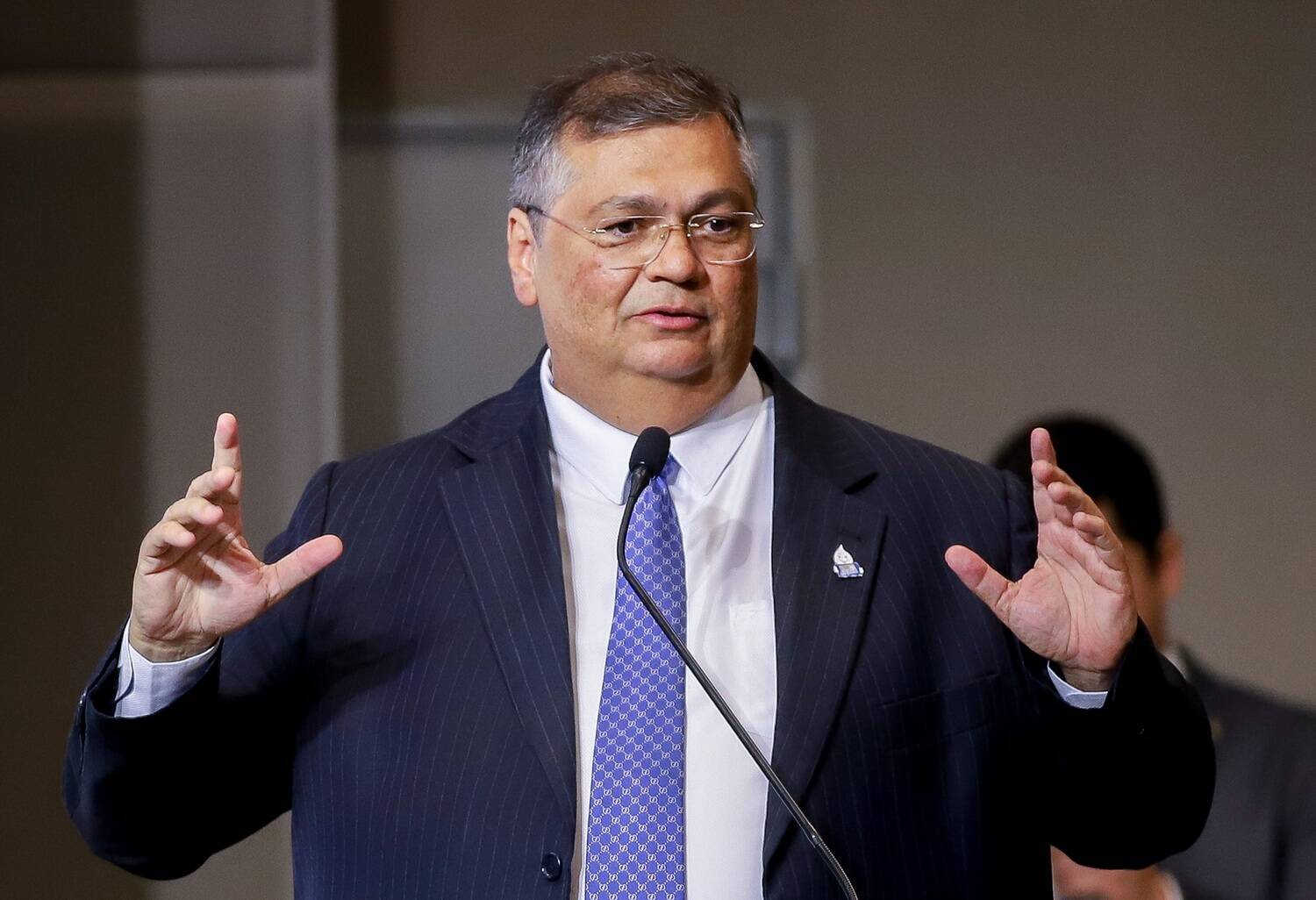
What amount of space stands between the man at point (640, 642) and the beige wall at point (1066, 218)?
2295mm

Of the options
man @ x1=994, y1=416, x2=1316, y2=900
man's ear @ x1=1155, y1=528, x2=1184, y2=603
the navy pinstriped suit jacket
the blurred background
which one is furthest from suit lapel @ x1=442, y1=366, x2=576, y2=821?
the blurred background

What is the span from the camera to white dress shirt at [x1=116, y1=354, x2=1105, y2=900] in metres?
1.63

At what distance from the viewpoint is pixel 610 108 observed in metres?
1.80

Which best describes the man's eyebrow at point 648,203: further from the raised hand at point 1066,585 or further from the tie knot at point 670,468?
the raised hand at point 1066,585

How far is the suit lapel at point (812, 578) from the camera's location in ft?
5.32

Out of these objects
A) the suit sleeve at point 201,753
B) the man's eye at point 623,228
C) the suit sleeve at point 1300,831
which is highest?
the man's eye at point 623,228

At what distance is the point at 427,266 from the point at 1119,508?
1799 mm

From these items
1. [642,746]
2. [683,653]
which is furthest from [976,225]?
[683,653]

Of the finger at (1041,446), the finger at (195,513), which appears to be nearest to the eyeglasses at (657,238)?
the finger at (1041,446)

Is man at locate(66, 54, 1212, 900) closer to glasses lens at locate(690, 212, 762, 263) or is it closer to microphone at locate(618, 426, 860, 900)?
glasses lens at locate(690, 212, 762, 263)

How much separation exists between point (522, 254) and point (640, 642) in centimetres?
49

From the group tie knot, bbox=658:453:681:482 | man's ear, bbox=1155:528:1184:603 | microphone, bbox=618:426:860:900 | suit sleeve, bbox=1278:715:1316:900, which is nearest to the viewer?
microphone, bbox=618:426:860:900

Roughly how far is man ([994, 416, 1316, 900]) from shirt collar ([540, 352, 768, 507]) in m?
1.11

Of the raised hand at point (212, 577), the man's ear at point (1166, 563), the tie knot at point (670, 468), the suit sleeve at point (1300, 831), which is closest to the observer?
the raised hand at point (212, 577)
